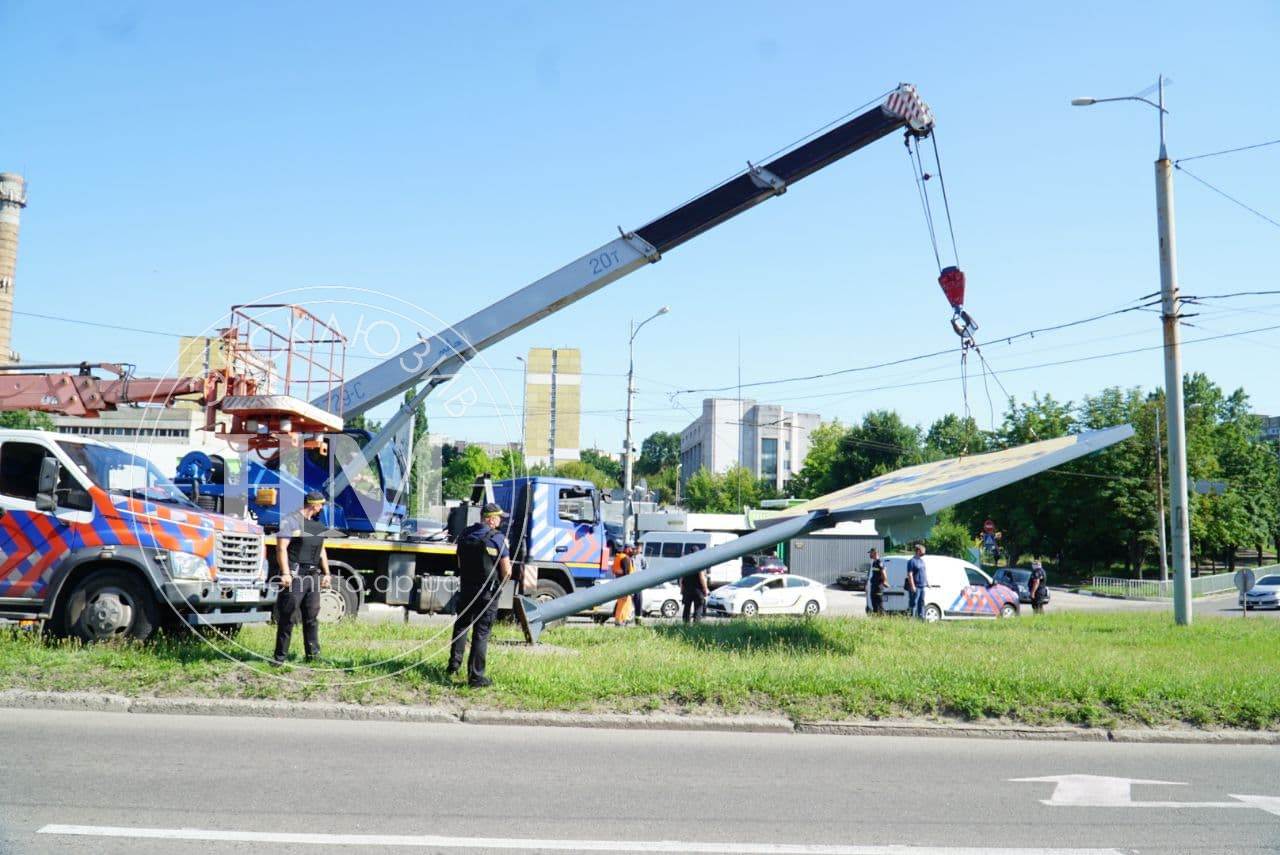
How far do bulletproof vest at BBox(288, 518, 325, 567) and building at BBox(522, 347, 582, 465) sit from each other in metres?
10.0

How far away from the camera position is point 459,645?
920 cm

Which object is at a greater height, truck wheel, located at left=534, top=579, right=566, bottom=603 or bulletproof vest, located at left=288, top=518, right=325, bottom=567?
bulletproof vest, located at left=288, top=518, right=325, bottom=567

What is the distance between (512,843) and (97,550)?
6.80 m

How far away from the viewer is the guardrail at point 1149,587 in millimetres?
46562

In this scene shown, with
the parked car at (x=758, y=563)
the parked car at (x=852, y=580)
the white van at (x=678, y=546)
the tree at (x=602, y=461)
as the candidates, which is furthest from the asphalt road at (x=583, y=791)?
the tree at (x=602, y=461)

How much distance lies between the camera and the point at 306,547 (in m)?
9.47

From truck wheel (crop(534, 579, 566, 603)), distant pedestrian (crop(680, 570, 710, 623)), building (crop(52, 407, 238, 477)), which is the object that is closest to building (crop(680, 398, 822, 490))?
building (crop(52, 407, 238, 477))

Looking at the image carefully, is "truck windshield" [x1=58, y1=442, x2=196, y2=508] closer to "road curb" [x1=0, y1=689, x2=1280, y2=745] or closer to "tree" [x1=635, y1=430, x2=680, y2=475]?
"road curb" [x1=0, y1=689, x2=1280, y2=745]

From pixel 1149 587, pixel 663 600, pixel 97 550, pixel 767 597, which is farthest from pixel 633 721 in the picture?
pixel 1149 587

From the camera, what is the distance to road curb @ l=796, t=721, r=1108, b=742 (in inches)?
336

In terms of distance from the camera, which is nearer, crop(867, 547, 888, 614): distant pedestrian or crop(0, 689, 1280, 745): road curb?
crop(0, 689, 1280, 745): road curb

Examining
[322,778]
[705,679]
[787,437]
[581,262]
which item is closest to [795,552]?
[581,262]

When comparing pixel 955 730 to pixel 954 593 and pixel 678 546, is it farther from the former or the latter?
pixel 678 546

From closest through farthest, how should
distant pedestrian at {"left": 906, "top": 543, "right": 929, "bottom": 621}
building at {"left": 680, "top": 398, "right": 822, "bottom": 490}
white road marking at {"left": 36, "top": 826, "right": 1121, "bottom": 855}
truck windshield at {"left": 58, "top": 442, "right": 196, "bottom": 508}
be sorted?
1. white road marking at {"left": 36, "top": 826, "right": 1121, "bottom": 855}
2. truck windshield at {"left": 58, "top": 442, "right": 196, "bottom": 508}
3. distant pedestrian at {"left": 906, "top": 543, "right": 929, "bottom": 621}
4. building at {"left": 680, "top": 398, "right": 822, "bottom": 490}
